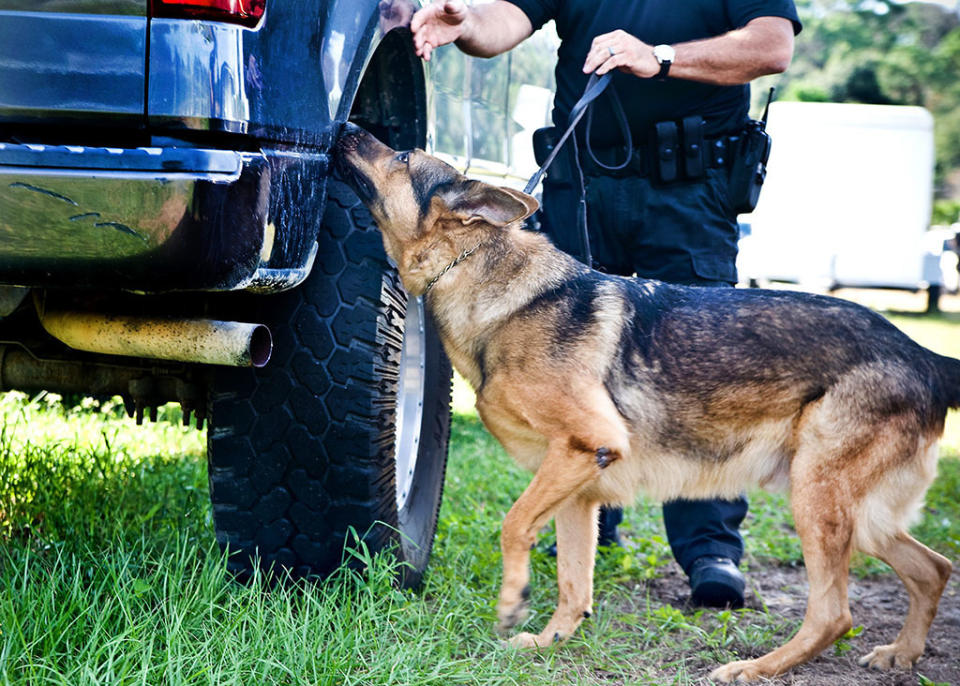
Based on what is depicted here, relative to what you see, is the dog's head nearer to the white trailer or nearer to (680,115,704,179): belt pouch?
(680,115,704,179): belt pouch

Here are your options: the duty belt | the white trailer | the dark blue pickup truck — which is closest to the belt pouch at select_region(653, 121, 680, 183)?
the duty belt

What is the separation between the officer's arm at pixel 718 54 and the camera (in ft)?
10.7

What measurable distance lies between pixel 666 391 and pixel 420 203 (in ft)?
3.24

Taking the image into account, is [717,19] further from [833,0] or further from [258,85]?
[833,0]

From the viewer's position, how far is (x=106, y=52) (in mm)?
2068

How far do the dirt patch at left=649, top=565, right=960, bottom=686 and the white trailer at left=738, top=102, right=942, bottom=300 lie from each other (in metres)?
14.1

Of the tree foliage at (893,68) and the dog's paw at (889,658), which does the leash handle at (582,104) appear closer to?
the dog's paw at (889,658)

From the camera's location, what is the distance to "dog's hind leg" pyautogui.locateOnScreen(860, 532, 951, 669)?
308 centimetres

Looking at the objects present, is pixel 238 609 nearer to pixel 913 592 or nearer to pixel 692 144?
pixel 913 592

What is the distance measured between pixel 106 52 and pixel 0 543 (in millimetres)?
1622

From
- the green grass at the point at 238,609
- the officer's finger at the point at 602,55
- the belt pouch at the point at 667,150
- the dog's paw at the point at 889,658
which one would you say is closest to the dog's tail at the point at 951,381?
the dog's paw at the point at 889,658

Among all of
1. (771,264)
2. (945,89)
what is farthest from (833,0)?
(771,264)

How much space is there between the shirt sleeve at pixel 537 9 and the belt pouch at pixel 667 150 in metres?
0.63

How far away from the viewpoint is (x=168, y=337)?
7.66 feet
